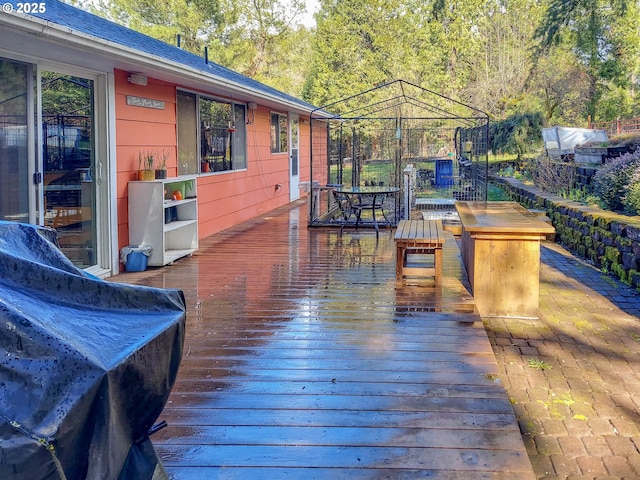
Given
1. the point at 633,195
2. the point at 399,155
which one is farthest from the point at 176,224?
the point at 633,195

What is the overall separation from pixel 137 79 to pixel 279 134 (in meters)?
6.81

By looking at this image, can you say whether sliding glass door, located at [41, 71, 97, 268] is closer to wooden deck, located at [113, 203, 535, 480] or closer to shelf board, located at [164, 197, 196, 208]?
wooden deck, located at [113, 203, 535, 480]

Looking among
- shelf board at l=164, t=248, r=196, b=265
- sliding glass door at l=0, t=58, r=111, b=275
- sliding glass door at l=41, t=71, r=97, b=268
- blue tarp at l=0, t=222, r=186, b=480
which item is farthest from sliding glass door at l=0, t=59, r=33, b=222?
blue tarp at l=0, t=222, r=186, b=480

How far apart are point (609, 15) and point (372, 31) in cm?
815

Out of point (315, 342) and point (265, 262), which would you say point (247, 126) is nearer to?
point (265, 262)

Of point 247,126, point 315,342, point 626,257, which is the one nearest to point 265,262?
point 315,342

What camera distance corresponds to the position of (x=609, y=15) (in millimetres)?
20375

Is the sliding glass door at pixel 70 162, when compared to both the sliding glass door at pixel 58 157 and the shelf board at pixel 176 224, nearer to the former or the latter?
the sliding glass door at pixel 58 157

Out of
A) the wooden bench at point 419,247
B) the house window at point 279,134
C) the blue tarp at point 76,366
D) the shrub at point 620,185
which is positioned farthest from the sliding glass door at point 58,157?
the house window at point 279,134

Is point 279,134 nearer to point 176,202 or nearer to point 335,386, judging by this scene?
point 176,202

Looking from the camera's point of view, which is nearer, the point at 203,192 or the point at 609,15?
the point at 203,192

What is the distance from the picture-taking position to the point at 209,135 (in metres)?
8.79

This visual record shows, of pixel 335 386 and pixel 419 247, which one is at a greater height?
pixel 419 247

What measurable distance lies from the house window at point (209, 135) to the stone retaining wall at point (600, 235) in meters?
4.91
